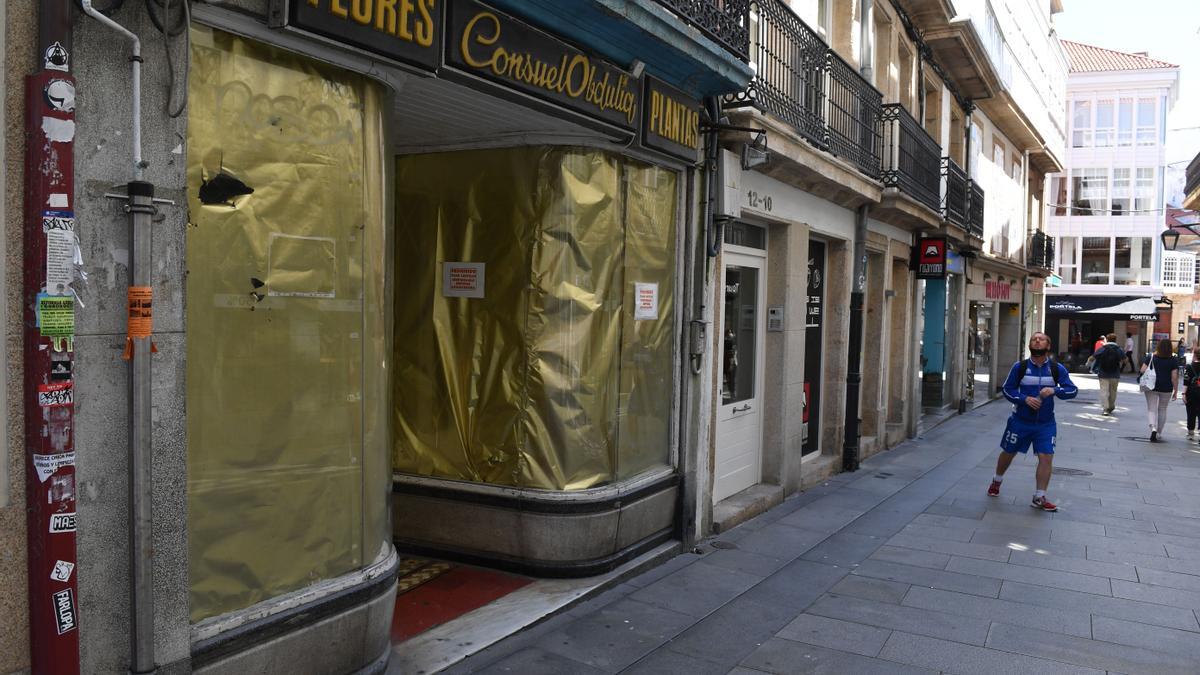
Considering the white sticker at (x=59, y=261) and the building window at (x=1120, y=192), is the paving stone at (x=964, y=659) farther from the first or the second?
the building window at (x=1120, y=192)

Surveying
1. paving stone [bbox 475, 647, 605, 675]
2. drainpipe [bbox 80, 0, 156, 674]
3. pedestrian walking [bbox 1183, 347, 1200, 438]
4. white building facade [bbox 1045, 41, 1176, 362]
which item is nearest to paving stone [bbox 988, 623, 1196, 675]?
paving stone [bbox 475, 647, 605, 675]

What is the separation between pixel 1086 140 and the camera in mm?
40406

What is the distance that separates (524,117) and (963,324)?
634 inches

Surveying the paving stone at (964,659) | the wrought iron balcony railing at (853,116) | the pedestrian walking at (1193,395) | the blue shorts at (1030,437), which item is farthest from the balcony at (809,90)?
the pedestrian walking at (1193,395)

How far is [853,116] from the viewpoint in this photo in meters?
10.9

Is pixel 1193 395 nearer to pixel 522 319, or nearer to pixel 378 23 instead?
pixel 522 319

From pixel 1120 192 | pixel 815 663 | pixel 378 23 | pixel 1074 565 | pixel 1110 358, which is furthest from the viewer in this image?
pixel 1120 192

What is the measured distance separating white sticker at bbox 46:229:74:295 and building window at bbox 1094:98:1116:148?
45.1 meters

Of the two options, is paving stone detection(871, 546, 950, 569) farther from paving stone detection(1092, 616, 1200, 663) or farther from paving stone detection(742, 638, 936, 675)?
paving stone detection(742, 638, 936, 675)

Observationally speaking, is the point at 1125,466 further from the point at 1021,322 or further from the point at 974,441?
the point at 1021,322

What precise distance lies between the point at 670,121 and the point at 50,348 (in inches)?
185

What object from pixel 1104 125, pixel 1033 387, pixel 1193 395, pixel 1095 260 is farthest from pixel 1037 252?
pixel 1033 387

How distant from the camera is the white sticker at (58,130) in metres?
2.92

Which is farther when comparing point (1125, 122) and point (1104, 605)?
point (1125, 122)
